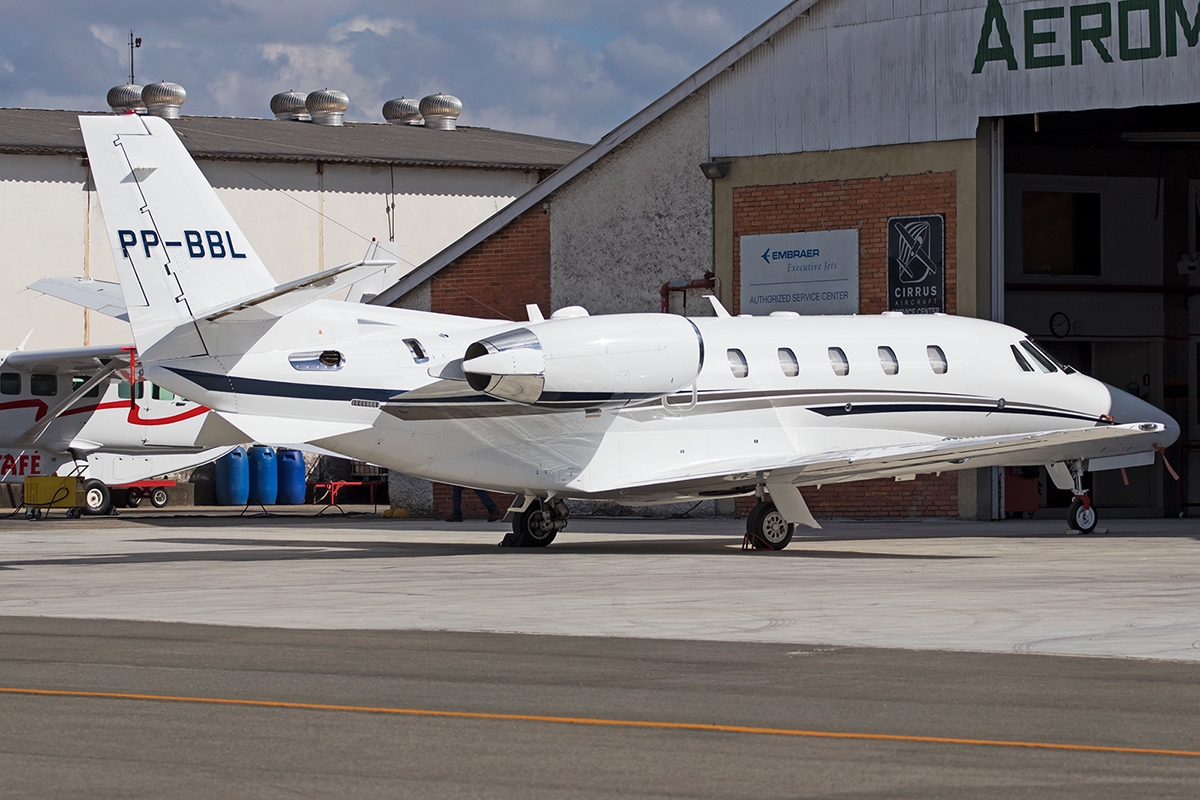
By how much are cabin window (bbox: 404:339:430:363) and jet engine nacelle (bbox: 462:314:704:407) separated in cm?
67

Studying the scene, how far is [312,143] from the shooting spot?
53.5 m

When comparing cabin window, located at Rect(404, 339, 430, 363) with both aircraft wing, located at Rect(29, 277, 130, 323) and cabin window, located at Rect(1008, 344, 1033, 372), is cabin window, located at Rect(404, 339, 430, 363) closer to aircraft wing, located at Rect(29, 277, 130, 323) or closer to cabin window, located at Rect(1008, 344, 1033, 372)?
cabin window, located at Rect(1008, 344, 1033, 372)

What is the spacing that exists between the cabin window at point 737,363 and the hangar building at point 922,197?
8.65 m

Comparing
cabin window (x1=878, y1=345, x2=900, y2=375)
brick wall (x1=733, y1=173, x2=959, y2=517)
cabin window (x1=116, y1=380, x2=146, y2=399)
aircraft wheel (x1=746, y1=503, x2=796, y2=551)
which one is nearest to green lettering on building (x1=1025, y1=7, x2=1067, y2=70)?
brick wall (x1=733, y1=173, x2=959, y2=517)

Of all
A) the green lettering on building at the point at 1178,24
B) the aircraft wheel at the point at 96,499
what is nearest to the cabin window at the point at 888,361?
the green lettering on building at the point at 1178,24

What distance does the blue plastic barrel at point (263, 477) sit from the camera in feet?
149

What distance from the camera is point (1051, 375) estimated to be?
24.2 m

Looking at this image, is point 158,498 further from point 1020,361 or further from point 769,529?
point 1020,361

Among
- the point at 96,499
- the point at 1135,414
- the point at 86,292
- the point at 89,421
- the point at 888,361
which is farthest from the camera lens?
the point at 96,499

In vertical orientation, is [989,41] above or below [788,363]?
above

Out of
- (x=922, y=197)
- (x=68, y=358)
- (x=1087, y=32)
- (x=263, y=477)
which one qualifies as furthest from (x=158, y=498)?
(x=1087, y=32)

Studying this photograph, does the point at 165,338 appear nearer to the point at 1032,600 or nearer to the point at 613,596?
the point at 613,596

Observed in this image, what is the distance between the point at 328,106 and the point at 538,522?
4049cm

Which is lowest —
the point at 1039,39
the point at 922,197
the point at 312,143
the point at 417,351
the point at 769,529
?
the point at 769,529
